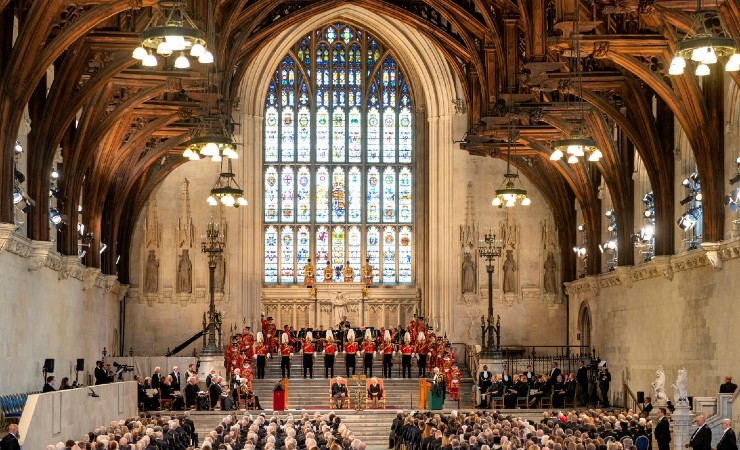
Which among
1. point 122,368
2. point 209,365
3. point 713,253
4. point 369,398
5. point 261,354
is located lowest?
point 369,398

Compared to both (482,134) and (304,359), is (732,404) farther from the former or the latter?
(304,359)

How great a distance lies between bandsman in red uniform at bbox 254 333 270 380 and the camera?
45500 millimetres

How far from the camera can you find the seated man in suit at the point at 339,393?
41.2m

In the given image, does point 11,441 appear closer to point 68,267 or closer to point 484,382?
point 68,267

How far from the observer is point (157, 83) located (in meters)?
36.0

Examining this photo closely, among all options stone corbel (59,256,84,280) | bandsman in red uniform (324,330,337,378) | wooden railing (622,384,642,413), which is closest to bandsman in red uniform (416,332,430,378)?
bandsman in red uniform (324,330,337,378)

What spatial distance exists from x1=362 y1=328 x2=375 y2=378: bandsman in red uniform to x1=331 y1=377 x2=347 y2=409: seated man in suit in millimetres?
4330

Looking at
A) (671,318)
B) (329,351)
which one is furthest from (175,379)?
(671,318)

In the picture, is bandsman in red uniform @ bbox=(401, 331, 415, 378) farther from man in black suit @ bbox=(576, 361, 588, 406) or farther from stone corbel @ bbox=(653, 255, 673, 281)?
stone corbel @ bbox=(653, 255, 673, 281)

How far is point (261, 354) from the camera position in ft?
150

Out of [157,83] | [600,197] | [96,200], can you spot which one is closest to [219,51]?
[157,83]

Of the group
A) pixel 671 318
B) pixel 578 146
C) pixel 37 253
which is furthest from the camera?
pixel 671 318

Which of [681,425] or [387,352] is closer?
[681,425]

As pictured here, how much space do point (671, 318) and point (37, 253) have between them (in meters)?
17.9
